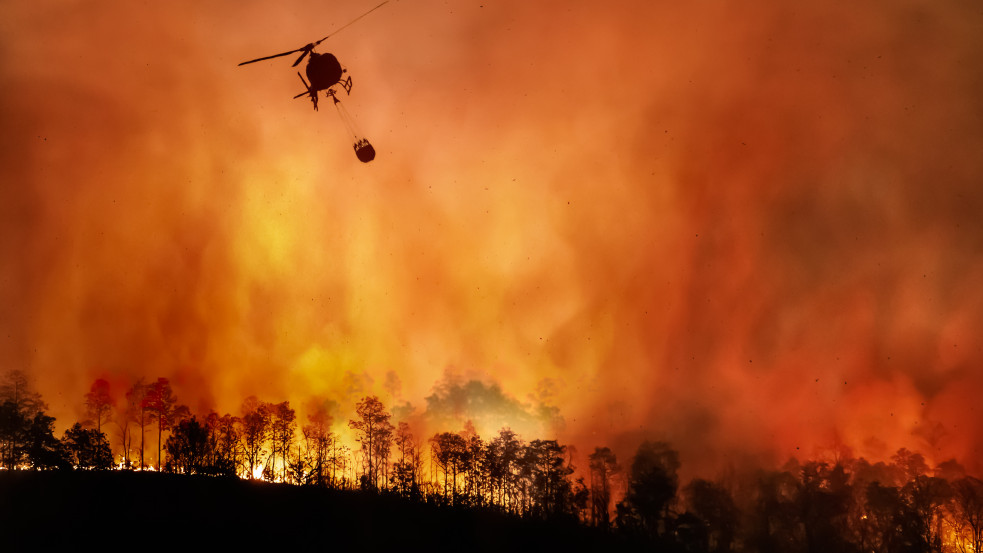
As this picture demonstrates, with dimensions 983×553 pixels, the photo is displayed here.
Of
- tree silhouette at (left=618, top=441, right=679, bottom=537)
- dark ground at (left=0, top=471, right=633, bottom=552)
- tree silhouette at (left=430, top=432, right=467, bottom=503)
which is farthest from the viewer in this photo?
tree silhouette at (left=430, top=432, right=467, bottom=503)

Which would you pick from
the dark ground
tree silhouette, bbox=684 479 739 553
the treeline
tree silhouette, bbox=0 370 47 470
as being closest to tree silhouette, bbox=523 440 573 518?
the treeline

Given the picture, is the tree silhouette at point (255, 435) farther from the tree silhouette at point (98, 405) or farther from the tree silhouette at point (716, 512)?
the tree silhouette at point (716, 512)

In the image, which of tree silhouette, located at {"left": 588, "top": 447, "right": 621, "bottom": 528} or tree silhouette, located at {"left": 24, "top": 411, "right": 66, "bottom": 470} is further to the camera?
tree silhouette, located at {"left": 588, "top": 447, "right": 621, "bottom": 528}

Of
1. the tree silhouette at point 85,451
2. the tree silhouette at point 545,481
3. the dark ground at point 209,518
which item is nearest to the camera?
the dark ground at point 209,518

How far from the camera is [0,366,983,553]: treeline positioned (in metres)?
90.7

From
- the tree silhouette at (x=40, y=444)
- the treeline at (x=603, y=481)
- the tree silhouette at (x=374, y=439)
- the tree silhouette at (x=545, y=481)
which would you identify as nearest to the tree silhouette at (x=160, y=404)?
the treeline at (x=603, y=481)

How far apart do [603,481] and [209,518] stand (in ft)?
279

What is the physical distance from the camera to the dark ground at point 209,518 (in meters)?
42.8

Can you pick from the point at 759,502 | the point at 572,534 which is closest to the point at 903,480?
the point at 759,502

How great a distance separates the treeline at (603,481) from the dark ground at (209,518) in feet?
77.4

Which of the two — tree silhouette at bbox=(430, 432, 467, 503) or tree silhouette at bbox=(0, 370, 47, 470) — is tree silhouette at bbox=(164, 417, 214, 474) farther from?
tree silhouette at bbox=(430, 432, 467, 503)

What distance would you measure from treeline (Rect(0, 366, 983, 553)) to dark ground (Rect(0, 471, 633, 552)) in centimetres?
2360

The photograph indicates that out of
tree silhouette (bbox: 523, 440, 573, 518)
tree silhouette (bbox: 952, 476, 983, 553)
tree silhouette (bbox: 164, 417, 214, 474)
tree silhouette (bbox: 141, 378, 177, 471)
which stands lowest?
tree silhouette (bbox: 952, 476, 983, 553)

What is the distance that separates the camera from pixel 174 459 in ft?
292
